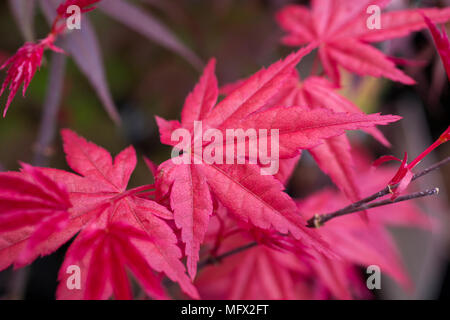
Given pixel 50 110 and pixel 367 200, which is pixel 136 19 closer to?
pixel 50 110

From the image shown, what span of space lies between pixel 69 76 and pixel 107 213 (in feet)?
2.81

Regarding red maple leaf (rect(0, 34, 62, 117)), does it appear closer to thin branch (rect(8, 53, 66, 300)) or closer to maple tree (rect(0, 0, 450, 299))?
maple tree (rect(0, 0, 450, 299))

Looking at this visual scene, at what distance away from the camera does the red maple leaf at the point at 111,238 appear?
36 cm

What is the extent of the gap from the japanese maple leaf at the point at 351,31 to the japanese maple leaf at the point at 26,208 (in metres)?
0.41

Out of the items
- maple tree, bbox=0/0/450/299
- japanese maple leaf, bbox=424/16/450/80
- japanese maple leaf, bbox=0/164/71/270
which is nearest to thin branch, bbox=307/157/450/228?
maple tree, bbox=0/0/450/299

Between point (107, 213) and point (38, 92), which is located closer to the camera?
point (107, 213)

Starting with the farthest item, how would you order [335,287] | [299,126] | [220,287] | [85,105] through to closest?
[85,105]
[220,287]
[335,287]
[299,126]

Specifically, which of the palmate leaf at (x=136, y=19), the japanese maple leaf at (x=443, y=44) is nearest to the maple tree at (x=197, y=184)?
the japanese maple leaf at (x=443, y=44)

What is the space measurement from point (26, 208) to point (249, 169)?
22 centimetres

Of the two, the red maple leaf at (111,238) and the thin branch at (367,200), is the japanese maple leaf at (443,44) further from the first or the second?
the red maple leaf at (111,238)

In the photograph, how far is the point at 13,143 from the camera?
1.10m

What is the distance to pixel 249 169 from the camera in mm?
397

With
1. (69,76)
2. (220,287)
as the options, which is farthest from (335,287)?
(69,76)

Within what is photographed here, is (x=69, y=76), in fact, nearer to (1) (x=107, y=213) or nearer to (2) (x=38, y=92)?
(2) (x=38, y=92)
